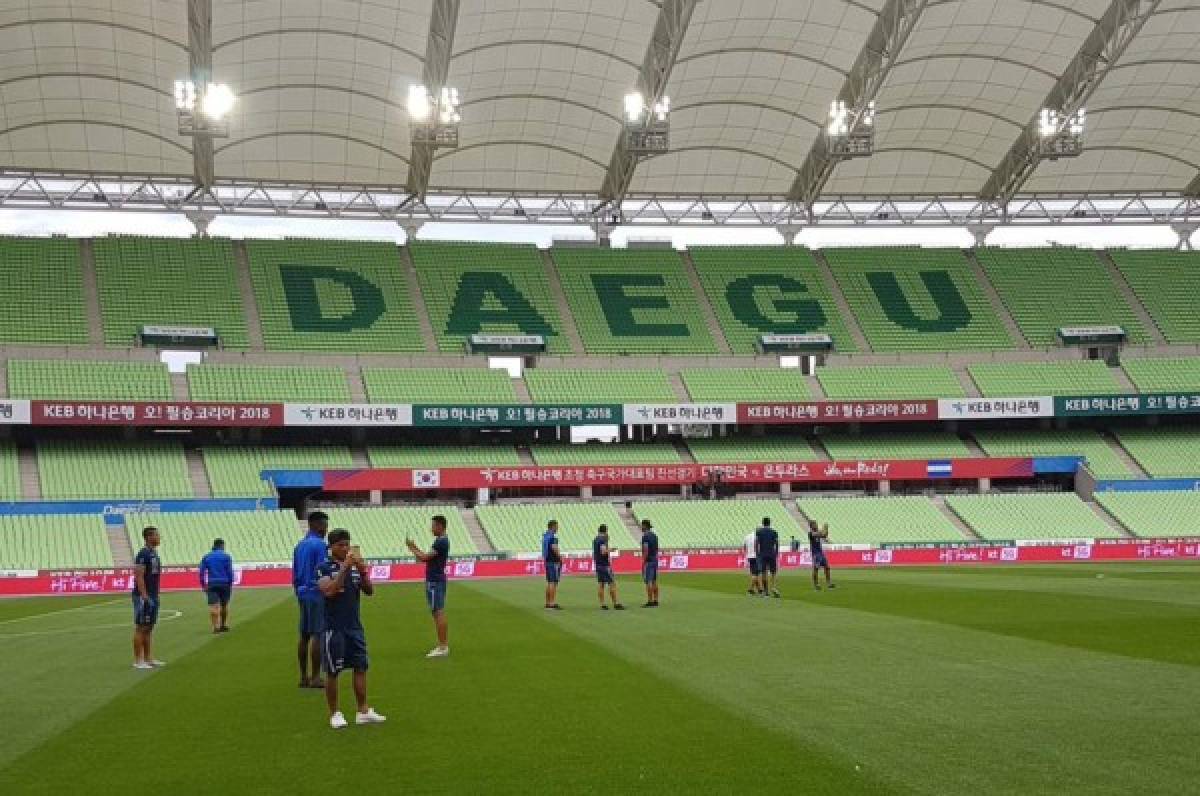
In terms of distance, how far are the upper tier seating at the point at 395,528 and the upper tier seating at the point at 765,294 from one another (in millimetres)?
18956

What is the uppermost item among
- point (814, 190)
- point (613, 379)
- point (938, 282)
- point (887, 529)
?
point (814, 190)

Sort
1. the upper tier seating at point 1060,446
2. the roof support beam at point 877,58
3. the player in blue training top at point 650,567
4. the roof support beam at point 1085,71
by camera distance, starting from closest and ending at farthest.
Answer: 1. the player in blue training top at point 650,567
2. the roof support beam at point 877,58
3. the roof support beam at point 1085,71
4. the upper tier seating at point 1060,446

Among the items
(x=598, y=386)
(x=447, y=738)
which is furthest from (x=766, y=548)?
(x=598, y=386)

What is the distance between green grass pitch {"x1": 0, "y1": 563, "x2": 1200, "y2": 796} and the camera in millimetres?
8023

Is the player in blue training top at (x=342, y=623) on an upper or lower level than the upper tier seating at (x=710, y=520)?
upper

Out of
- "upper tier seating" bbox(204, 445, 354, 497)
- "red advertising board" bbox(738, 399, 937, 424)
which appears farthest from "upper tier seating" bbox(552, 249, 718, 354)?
"upper tier seating" bbox(204, 445, 354, 497)

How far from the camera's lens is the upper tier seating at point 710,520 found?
47.6 meters

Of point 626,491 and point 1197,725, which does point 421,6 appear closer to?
point 626,491

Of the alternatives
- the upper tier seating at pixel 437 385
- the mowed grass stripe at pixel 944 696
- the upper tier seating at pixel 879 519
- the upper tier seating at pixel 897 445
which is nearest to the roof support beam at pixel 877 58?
the upper tier seating at pixel 897 445

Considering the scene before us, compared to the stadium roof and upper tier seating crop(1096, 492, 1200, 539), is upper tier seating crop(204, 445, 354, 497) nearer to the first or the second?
the stadium roof

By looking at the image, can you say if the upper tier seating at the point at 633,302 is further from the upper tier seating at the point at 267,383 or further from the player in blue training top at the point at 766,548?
the player in blue training top at the point at 766,548

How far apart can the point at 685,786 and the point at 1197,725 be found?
435 centimetres

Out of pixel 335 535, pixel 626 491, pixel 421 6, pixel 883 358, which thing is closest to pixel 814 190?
pixel 883 358

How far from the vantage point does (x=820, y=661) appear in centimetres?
1346
